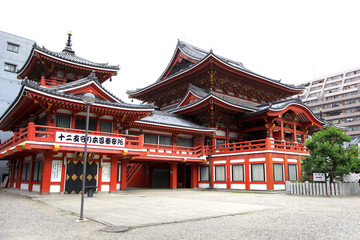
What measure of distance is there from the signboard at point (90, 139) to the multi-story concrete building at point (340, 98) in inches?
3073

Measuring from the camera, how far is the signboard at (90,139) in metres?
18.2

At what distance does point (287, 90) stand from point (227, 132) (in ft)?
45.7

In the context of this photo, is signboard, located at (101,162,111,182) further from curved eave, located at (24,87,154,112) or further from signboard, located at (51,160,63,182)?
curved eave, located at (24,87,154,112)

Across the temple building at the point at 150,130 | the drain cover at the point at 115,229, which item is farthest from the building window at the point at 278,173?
the drain cover at the point at 115,229

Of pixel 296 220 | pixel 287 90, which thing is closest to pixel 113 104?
pixel 296 220

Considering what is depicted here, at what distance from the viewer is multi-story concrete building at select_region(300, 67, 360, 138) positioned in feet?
272

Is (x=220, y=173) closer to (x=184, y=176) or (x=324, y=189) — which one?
(x=184, y=176)

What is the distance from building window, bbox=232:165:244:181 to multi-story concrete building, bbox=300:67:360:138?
6824 centimetres

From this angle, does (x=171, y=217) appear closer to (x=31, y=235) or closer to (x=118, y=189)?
(x=31, y=235)

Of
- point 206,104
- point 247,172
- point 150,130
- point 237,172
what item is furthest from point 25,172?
point 247,172

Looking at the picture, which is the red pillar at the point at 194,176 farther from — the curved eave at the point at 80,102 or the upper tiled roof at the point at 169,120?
the curved eave at the point at 80,102

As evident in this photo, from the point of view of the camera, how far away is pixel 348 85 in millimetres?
86500

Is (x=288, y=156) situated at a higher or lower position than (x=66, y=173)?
higher

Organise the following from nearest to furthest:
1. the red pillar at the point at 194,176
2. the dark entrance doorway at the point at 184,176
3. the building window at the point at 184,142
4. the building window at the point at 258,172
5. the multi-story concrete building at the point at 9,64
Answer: the building window at the point at 258,172, the red pillar at the point at 194,176, the building window at the point at 184,142, the dark entrance doorway at the point at 184,176, the multi-story concrete building at the point at 9,64
